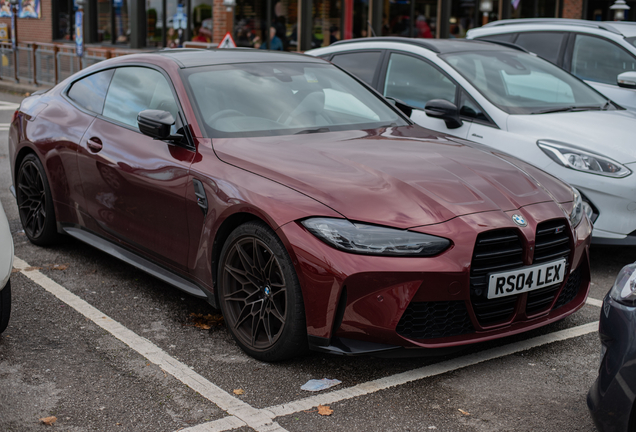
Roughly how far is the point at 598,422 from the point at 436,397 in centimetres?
90

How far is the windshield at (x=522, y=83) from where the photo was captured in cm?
612

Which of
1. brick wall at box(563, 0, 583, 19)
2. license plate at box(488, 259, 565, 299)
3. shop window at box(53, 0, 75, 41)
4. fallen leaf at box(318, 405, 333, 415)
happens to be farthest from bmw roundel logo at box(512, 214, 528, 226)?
shop window at box(53, 0, 75, 41)

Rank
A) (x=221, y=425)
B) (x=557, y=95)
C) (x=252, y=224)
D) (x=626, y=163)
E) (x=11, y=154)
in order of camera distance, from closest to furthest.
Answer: (x=221, y=425) < (x=252, y=224) < (x=626, y=163) < (x=11, y=154) < (x=557, y=95)

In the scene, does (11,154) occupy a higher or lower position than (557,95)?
lower

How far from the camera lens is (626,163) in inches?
205

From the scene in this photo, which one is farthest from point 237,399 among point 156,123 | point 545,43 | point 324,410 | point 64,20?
point 64,20

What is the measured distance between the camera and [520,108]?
6008 millimetres

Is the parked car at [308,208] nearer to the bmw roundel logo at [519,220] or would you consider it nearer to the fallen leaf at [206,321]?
the bmw roundel logo at [519,220]

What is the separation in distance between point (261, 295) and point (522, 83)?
3753 mm

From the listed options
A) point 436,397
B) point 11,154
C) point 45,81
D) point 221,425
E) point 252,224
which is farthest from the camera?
point 45,81

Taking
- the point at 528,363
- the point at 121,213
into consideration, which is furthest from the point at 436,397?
the point at 121,213

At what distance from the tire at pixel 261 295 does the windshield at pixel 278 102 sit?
0.81 m

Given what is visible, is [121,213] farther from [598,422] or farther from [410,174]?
[598,422]

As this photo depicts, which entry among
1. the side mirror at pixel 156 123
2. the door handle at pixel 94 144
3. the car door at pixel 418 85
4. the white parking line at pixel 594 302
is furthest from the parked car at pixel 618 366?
the car door at pixel 418 85
